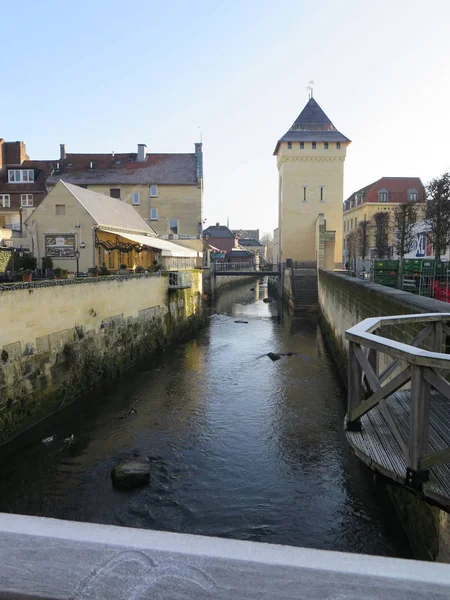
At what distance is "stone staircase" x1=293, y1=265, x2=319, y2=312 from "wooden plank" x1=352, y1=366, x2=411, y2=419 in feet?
109

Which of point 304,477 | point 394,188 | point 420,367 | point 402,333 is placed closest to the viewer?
point 420,367

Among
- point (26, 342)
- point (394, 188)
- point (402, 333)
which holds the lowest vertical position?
point (26, 342)

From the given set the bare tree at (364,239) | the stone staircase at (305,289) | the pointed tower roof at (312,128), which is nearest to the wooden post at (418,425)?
the stone staircase at (305,289)

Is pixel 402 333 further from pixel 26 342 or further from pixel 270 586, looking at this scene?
pixel 26 342

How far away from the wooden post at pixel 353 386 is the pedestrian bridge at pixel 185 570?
10.4 ft

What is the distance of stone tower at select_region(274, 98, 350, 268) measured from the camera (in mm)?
48719

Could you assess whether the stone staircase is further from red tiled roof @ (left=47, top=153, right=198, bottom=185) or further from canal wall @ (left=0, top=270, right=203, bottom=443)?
canal wall @ (left=0, top=270, right=203, bottom=443)

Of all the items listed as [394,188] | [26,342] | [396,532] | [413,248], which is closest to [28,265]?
[26,342]

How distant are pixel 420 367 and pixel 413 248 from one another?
103ft

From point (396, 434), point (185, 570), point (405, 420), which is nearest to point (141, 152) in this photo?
point (405, 420)

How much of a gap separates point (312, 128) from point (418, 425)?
166ft

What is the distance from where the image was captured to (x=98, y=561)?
136cm

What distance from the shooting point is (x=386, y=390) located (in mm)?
3877

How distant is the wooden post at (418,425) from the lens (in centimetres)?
340
